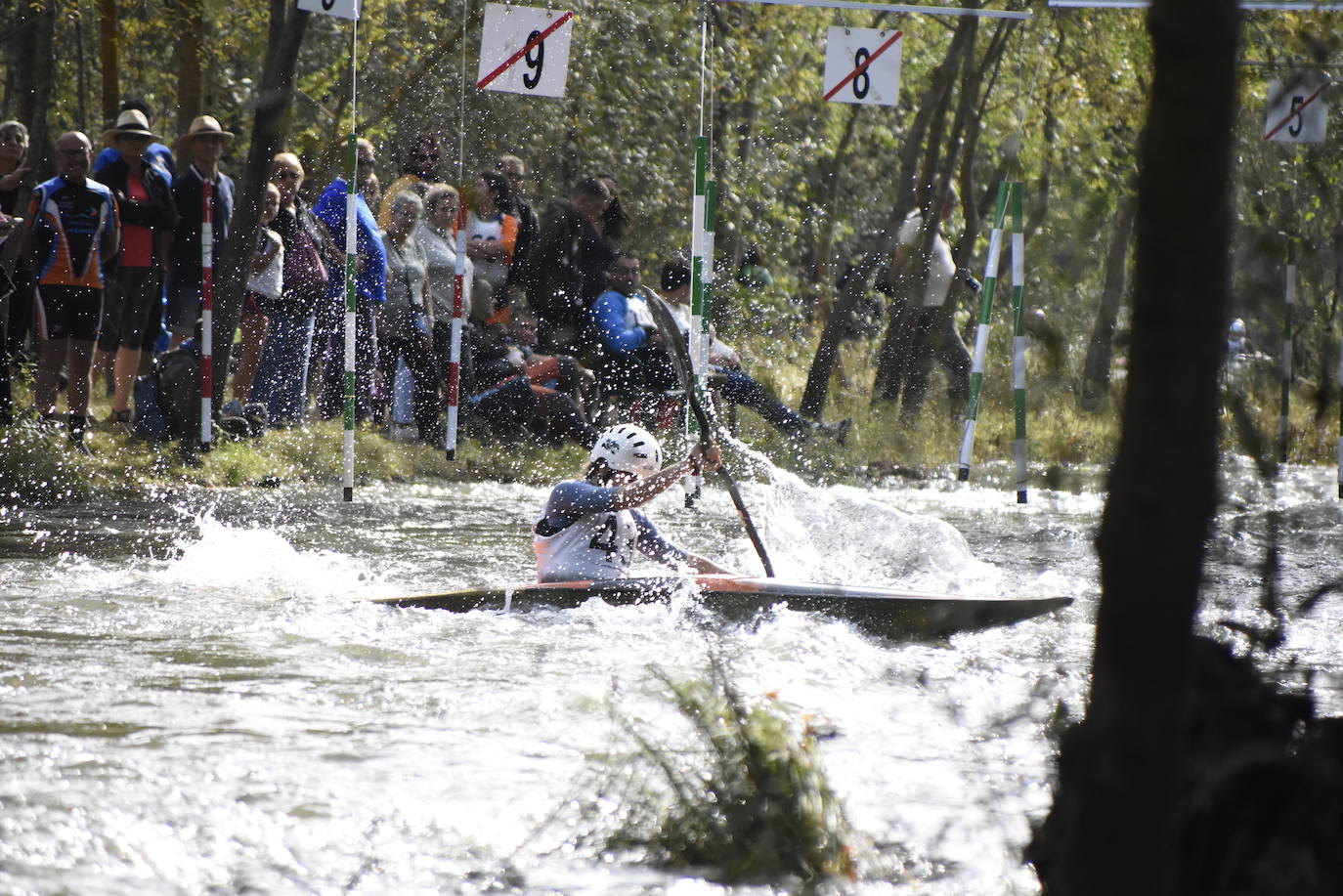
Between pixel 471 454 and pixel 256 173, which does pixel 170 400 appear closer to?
pixel 256 173

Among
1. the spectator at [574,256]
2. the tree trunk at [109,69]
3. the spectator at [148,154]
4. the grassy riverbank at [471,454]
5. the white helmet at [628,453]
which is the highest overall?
the tree trunk at [109,69]

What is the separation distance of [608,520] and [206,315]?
408 cm

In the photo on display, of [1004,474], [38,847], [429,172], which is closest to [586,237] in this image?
[429,172]

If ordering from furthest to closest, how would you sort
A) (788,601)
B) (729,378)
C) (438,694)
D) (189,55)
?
(189,55) < (729,378) < (788,601) < (438,694)

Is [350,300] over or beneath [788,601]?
over

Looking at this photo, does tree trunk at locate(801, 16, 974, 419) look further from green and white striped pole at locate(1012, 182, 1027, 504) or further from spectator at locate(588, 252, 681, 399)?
green and white striped pole at locate(1012, 182, 1027, 504)

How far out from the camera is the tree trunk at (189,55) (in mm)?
13383

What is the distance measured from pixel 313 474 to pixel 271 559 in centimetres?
303

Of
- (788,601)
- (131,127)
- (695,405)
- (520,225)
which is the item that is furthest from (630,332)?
(788,601)

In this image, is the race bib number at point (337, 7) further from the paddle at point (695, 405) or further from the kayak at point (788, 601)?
the kayak at point (788, 601)

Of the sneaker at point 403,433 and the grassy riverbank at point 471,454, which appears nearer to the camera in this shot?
the grassy riverbank at point 471,454

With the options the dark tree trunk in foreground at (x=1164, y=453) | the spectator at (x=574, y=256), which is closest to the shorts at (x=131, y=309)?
the spectator at (x=574, y=256)

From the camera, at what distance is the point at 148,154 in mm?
12203

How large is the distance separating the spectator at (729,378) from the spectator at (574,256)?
0.54 m
